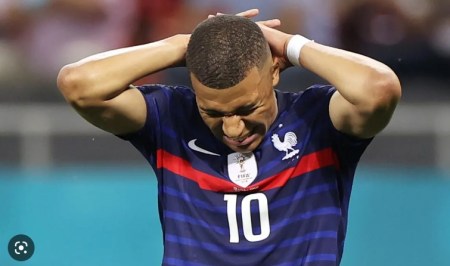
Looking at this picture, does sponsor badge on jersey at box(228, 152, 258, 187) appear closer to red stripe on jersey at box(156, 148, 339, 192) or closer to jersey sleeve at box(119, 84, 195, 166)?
red stripe on jersey at box(156, 148, 339, 192)

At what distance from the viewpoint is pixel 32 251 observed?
14.1ft

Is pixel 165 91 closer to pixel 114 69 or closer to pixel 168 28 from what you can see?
pixel 114 69

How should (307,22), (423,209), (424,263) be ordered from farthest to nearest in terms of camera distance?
1. (307,22)
2. (423,209)
3. (424,263)

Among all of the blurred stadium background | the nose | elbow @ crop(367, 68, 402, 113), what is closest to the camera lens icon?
the blurred stadium background

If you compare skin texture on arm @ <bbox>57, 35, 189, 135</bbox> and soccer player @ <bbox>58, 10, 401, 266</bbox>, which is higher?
skin texture on arm @ <bbox>57, 35, 189, 135</bbox>

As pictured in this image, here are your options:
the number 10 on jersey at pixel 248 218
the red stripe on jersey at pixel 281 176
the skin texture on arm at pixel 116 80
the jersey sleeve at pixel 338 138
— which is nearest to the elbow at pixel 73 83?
the skin texture on arm at pixel 116 80

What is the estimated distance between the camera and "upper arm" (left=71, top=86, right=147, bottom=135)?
2.81m

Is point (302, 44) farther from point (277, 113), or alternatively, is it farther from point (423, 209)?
point (423, 209)

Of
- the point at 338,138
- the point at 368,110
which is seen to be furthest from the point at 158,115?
the point at 368,110

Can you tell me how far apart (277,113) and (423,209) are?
190 cm

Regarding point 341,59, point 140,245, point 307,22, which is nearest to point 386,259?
point 140,245

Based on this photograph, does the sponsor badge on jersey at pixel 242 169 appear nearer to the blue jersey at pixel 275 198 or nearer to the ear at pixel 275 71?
the blue jersey at pixel 275 198

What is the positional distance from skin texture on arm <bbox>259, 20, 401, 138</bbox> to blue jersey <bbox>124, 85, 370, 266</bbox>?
10 cm

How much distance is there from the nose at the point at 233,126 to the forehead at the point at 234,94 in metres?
0.03
